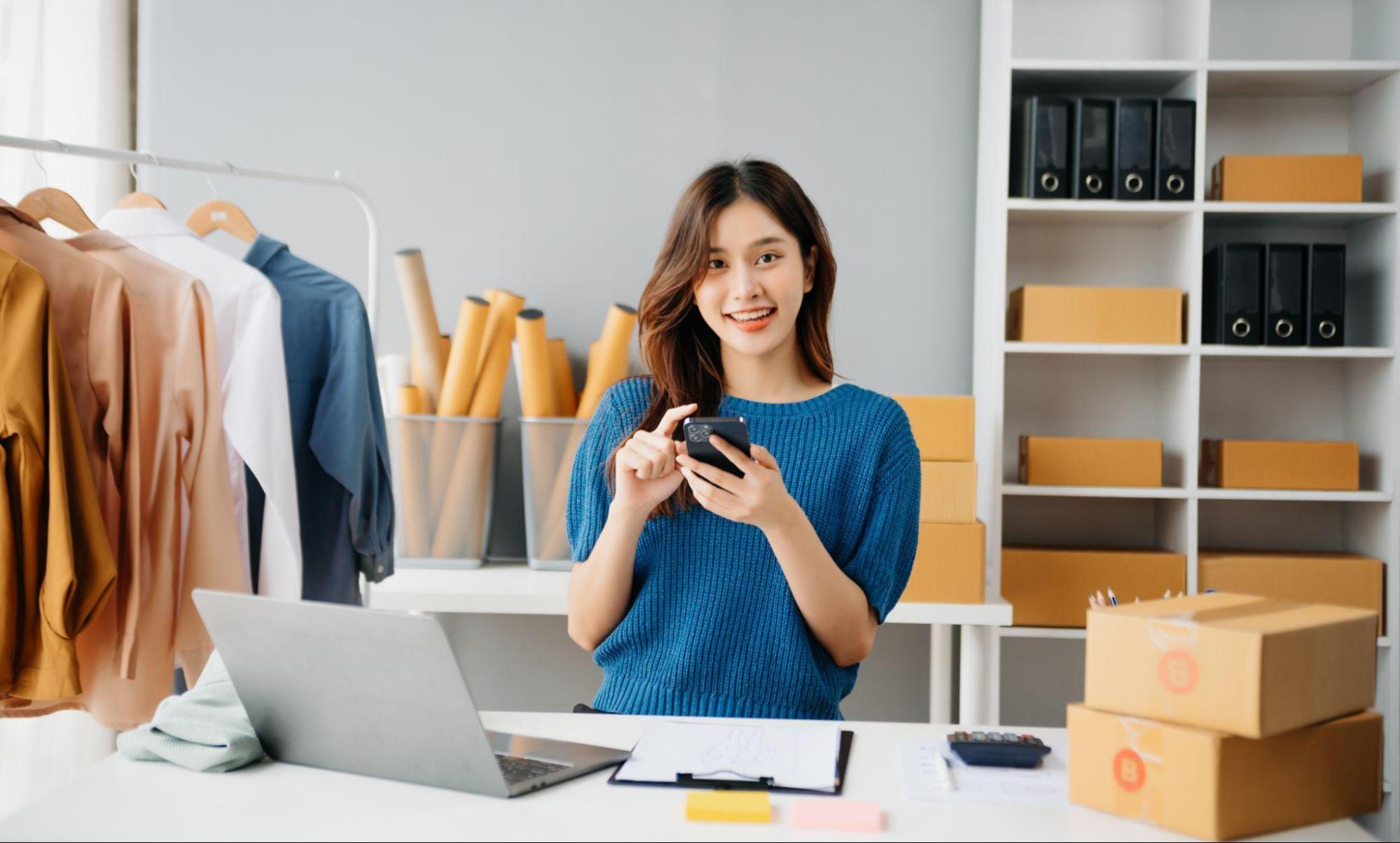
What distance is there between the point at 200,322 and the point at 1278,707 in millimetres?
1658

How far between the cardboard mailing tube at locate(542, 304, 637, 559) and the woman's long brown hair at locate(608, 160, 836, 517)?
0.82 metres


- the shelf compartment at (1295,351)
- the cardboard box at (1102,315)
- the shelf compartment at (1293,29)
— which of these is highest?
the shelf compartment at (1293,29)

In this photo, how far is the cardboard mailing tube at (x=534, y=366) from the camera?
2508mm

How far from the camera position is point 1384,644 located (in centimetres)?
257

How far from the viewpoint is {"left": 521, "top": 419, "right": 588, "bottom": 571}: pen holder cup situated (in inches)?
99.7

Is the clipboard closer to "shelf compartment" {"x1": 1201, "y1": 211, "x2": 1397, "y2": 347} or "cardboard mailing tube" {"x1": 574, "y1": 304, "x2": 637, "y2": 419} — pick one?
"cardboard mailing tube" {"x1": 574, "y1": 304, "x2": 637, "y2": 419}

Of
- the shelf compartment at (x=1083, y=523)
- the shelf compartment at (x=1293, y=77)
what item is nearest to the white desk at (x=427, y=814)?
the shelf compartment at (x=1083, y=523)

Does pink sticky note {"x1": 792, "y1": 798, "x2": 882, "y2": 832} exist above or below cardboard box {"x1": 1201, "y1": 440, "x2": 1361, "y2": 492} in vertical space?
below

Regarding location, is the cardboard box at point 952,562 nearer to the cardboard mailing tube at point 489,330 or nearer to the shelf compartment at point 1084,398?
the shelf compartment at point 1084,398

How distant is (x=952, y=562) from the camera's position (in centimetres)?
235

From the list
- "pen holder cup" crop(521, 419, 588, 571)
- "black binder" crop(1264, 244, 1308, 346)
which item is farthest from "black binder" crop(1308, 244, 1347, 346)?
"pen holder cup" crop(521, 419, 588, 571)

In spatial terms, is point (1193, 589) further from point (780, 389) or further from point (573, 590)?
point (573, 590)

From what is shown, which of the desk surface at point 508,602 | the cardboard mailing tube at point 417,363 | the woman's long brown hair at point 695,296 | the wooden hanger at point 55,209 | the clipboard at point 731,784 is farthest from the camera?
the cardboard mailing tube at point 417,363

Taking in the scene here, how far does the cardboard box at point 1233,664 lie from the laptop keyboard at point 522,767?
50 centimetres
